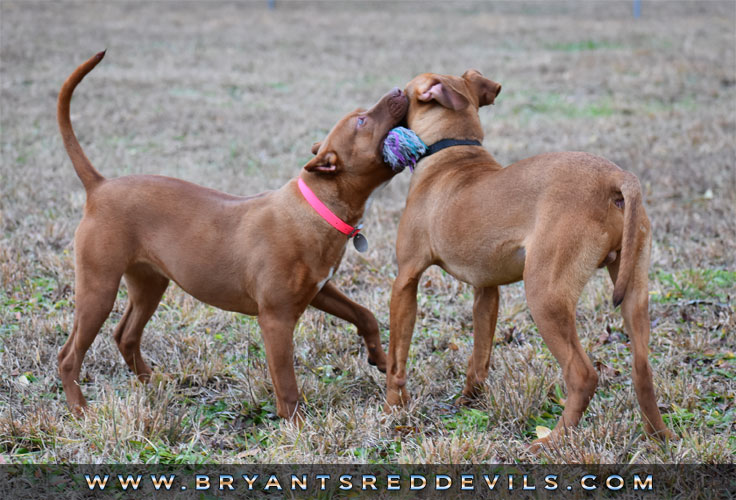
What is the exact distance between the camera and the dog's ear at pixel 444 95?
423cm

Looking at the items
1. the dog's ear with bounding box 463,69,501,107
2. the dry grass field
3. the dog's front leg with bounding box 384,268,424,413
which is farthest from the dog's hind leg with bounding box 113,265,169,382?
the dog's ear with bounding box 463,69,501,107

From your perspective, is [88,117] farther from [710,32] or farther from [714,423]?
[710,32]

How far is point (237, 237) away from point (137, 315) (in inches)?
35.6

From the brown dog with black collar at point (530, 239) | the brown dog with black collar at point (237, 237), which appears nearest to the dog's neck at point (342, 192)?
the brown dog with black collar at point (237, 237)

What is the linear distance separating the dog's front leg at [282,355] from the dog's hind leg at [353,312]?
456 millimetres

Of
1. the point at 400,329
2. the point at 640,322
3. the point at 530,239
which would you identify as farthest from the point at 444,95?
the point at 640,322

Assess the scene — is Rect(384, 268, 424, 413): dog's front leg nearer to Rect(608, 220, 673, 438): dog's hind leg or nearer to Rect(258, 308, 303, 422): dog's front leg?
Rect(258, 308, 303, 422): dog's front leg

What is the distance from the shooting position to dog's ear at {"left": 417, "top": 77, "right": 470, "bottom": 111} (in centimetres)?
423

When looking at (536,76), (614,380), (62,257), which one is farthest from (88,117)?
(614,380)

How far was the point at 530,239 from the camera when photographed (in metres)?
3.56

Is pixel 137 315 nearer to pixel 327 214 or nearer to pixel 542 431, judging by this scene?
pixel 327 214

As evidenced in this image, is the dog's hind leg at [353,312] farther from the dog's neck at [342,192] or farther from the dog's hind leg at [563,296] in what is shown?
the dog's hind leg at [563,296]

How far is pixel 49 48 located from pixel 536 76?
38.9 feet

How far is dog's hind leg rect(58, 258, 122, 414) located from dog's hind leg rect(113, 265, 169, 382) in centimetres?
39
